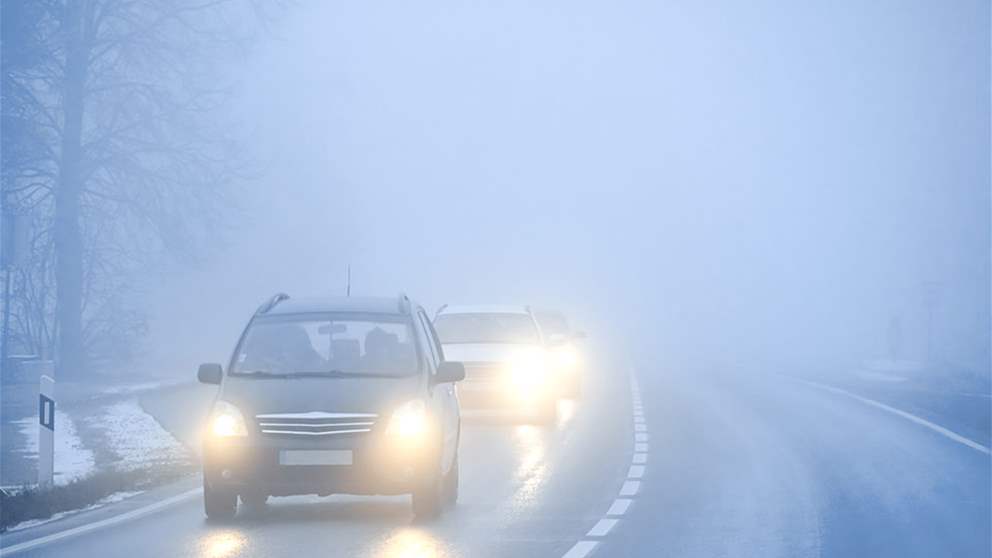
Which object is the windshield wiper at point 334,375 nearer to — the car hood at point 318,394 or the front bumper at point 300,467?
the car hood at point 318,394

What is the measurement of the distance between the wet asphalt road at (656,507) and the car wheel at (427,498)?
4.8 inches

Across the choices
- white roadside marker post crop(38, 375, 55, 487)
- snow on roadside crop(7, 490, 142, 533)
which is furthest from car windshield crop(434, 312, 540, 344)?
white roadside marker post crop(38, 375, 55, 487)

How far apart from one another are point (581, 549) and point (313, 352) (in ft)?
11.7

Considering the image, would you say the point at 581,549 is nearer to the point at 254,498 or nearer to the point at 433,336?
the point at 254,498

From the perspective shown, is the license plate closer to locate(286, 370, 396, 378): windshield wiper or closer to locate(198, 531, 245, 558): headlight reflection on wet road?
locate(198, 531, 245, 558): headlight reflection on wet road

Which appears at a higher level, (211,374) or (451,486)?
(211,374)

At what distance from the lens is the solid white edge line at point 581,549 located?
13.3 meters

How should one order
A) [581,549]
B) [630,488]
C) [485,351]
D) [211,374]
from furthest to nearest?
[485,351] → [630,488] → [211,374] → [581,549]

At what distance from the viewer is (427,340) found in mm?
16875

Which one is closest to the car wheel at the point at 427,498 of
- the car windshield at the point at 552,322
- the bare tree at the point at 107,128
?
the bare tree at the point at 107,128

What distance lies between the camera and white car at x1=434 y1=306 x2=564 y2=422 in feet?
91.0

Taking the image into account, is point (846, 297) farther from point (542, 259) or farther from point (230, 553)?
point (230, 553)

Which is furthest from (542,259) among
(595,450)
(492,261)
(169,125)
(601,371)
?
(595,450)

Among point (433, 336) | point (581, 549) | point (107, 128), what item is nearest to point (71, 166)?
point (107, 128)
